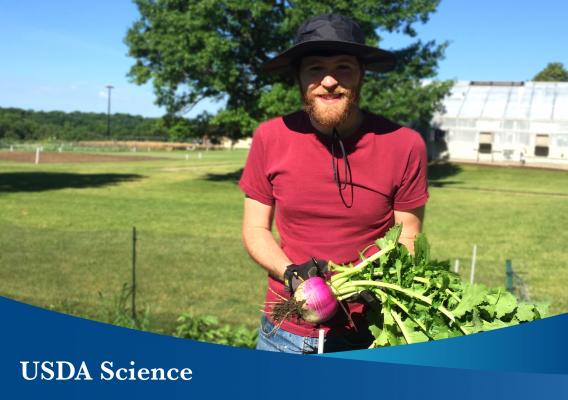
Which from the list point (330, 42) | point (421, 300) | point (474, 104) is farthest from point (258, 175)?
point (474, 104)

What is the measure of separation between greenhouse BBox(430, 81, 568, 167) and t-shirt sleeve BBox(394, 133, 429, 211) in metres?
47.3

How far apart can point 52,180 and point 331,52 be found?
3216cm

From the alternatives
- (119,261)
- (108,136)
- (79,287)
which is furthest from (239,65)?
(108,136)

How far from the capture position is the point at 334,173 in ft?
8.48

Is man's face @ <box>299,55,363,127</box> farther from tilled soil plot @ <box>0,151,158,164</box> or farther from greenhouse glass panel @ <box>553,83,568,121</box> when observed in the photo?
tilled soil plot @ <box>0,151,158,164</box>

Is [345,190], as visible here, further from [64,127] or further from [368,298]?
[64,127]

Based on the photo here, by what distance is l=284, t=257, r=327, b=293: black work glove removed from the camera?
7.04ft

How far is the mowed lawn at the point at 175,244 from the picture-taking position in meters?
8.66

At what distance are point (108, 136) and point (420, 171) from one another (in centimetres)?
10785

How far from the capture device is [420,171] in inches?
104

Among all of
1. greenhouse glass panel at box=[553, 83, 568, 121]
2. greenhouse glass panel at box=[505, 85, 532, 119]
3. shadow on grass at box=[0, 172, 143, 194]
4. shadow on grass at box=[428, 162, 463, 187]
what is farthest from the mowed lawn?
greenhouse glass panel at box=[505, 85, 532, 119]

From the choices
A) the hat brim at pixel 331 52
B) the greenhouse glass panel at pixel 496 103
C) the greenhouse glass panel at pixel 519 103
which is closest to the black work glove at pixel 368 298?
the hat brim at pixel 331 52

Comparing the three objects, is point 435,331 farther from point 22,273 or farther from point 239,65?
point 239,65

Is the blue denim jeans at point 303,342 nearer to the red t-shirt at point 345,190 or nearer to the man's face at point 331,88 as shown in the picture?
the red t-shirt at point 345,190
